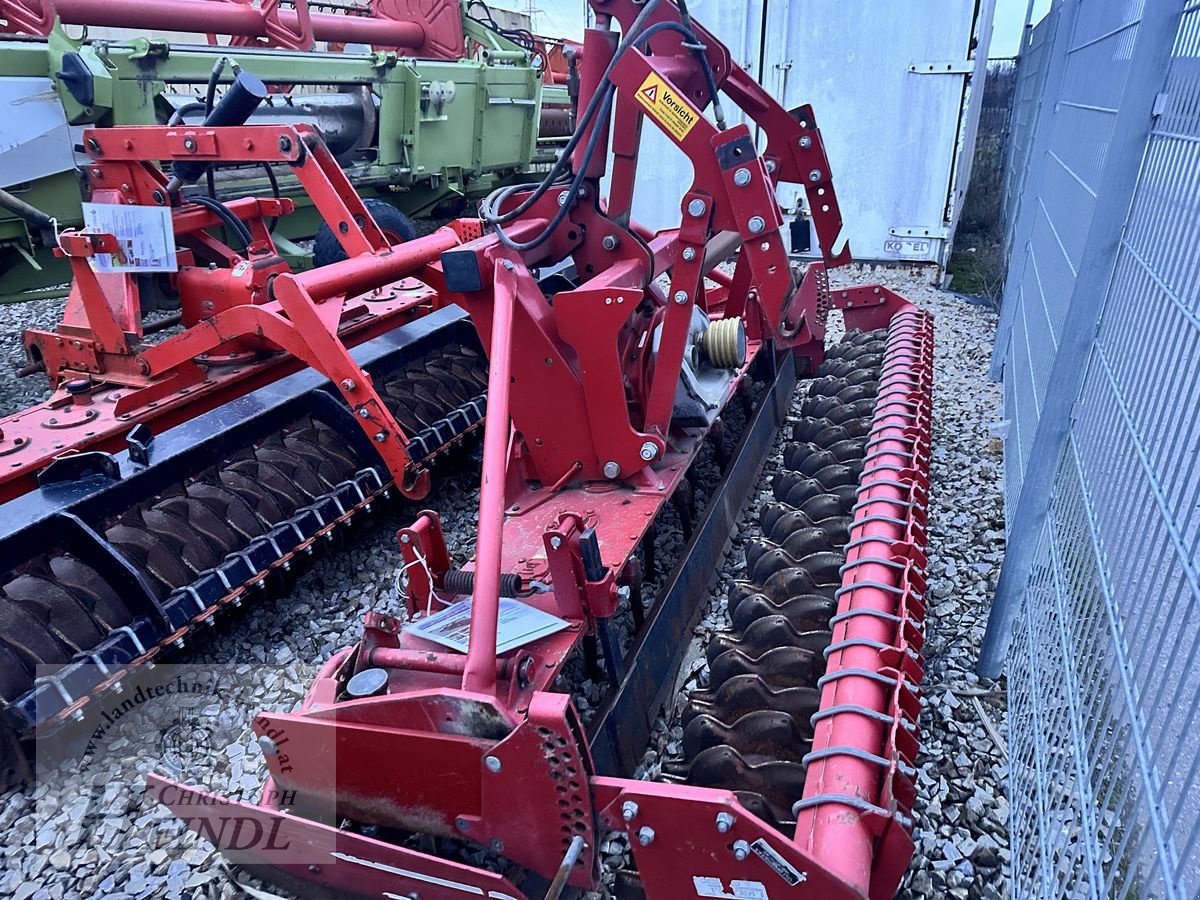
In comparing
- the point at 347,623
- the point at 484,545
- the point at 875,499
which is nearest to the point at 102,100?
the point at 347,623

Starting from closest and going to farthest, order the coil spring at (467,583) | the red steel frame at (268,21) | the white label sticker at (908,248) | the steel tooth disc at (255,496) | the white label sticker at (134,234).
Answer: the coil spring at (467,583) < the steel tooth disc at (255,496) < the white label sticker at (134,234) < the red steel frame at (268,21) < the white label sticker at (908,248)

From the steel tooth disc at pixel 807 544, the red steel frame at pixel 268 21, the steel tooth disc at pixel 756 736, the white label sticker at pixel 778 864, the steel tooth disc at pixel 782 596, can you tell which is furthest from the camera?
the red steel frame at pixel 268 21

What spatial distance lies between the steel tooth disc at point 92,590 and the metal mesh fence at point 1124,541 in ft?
9.68

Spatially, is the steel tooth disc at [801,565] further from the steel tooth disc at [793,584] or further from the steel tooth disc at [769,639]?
the steel tooth disc at [769,639]

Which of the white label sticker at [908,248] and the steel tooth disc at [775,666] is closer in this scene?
the steel tooth disc at [775,666]

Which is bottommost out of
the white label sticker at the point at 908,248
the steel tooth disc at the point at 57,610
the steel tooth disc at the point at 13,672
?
the steel tooth disc at the point at 13,672

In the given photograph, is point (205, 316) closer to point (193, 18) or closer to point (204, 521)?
point (204, 521)

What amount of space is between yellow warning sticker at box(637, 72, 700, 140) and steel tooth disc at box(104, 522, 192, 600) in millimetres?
2451

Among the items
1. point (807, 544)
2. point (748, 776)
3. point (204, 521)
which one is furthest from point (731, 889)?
point (204, 521)

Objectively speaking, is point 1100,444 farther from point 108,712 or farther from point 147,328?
point 147,328

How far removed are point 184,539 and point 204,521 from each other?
13 cm

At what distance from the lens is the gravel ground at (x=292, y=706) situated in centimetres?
246

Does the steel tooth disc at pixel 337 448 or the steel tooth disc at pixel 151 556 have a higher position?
the steel tooth disc at pixel 337 448

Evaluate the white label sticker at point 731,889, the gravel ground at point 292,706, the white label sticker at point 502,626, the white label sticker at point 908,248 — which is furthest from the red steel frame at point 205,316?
the white label sticker at point 908,248
